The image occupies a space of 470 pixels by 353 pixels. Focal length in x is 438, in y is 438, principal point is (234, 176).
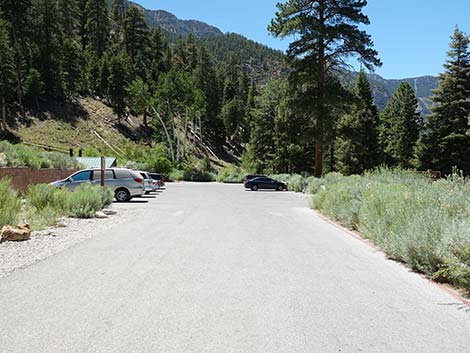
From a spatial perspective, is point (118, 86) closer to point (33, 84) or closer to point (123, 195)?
point (33, 84)

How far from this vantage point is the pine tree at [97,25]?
333ft

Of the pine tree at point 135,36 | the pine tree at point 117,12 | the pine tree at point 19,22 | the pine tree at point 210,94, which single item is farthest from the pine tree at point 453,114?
the pine tree at point 117,12

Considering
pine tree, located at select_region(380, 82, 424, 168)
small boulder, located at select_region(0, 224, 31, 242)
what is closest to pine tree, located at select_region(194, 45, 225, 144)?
pine tree, located at select_region(380, 82, 424, 168)

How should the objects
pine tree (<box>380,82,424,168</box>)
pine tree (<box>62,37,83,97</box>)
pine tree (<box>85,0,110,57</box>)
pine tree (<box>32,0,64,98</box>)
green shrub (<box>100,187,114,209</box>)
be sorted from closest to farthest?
green shrub (<box>100,187,114,209</box>), pine tree (<box>380,82,424,168</box>), pine tree (<box>32,0,64,98</box>), pine tree (<box>62,37,83,97</box>), pine tree (<box>85,0,110,57</box>)

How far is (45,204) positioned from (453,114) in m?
40.1

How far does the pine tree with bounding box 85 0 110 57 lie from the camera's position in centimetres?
10162

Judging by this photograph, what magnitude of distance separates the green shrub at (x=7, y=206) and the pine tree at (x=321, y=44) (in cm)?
2417

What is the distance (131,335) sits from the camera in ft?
14.9

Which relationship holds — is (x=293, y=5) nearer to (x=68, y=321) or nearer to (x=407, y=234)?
(x=407, y=234)

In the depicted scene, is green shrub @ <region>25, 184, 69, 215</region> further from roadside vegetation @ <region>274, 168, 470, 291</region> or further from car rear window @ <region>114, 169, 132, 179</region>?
roadside vegetation @ <region>274, 168, 470, 291</region>

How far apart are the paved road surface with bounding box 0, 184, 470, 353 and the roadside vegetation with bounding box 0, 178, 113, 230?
10.6 feet

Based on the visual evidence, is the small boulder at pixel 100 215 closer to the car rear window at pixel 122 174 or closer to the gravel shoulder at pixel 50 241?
the gravel shoulder at pixel 50 241

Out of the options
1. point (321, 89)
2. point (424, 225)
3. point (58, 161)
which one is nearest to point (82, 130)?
point (58, 161)

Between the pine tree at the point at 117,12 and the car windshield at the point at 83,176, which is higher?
the pine tree at the point at 117,12
